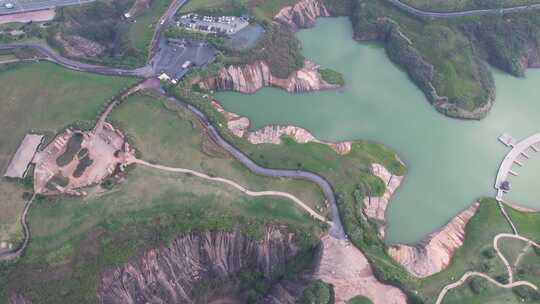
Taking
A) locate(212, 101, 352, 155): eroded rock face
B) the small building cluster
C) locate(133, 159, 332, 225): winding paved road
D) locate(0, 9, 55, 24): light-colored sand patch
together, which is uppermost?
the small building cluster

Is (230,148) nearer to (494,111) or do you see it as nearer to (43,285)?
(43,285)

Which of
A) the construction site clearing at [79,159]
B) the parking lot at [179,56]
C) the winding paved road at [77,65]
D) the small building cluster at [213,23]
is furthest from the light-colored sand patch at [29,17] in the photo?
the construction site clearing at [79,159]

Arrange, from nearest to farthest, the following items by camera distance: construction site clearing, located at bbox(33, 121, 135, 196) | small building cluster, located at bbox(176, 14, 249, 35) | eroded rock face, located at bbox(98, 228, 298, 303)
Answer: eroded rock face, located at bbox(98, 228, 298, 303), construction site clearing, located at bbox(33, 121, 135, 196), small building cluster, located at bbox(176, 14, 249, 35)

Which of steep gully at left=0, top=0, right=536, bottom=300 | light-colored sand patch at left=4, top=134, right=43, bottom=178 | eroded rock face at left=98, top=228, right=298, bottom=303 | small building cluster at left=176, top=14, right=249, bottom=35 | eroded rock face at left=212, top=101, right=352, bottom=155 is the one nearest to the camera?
eroded rock face at left=98, top=228, right=298, bottom=303

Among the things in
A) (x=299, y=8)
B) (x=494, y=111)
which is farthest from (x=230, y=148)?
(x=494, y=111)

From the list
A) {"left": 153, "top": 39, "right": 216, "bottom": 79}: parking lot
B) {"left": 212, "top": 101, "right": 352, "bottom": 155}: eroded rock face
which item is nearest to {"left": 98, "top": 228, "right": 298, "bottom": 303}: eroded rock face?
{"left": 212, "top": 101, "right": 352, "bottom": 155}: eroded rock face

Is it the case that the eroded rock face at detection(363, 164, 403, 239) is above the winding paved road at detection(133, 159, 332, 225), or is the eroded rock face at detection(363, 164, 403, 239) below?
below

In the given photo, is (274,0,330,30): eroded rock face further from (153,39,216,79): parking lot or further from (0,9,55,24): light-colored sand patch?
(0,9,55,24): light-colored sand patch

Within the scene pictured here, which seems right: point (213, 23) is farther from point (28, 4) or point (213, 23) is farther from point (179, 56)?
point (28, 4)
